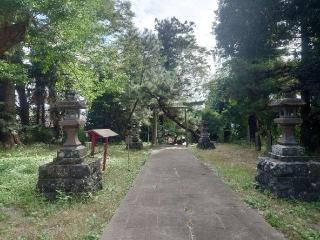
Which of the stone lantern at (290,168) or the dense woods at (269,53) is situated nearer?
the stone lantern at (290,168)

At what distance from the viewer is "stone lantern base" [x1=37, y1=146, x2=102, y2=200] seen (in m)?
7.04

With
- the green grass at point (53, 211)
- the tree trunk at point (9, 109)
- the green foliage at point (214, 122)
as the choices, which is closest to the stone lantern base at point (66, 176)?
the green grass at point (53, 211)

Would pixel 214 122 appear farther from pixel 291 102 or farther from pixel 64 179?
pixel 64 179

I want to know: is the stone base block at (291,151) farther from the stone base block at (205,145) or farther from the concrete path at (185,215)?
the stone base block at (205,145)

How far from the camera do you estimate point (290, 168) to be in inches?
279

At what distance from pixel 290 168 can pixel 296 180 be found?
279 mm

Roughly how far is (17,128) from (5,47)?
1206 centimetres

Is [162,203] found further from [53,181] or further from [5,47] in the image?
[5,47]

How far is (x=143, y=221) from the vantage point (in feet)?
17.7

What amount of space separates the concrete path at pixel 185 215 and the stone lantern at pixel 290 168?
1.00 metres

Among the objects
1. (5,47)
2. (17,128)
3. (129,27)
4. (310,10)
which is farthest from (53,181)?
(129,27)

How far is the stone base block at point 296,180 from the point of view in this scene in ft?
22.9

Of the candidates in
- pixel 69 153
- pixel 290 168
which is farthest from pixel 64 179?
pixel 290 168

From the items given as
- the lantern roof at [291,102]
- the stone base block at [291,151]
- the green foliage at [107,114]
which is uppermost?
the green foliage at [107,114]
